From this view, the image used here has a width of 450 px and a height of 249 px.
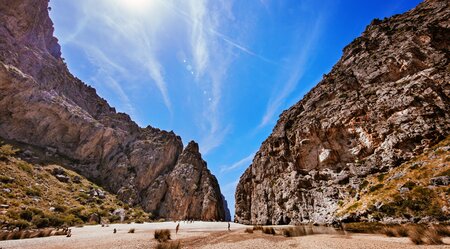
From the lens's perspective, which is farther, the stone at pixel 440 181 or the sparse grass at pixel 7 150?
the sparse grass at pixel 7 150

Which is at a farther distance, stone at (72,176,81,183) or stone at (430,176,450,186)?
stone at (72,176,81,183)

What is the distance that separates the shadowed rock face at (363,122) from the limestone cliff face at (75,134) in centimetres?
3707

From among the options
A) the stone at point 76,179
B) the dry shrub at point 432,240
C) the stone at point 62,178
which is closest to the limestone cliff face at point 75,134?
the stone at point 76,179

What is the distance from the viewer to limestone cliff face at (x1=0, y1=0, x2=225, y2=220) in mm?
73688

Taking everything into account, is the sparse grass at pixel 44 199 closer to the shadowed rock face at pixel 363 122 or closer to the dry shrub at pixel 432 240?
the shadowed rock face at pixel 363 122

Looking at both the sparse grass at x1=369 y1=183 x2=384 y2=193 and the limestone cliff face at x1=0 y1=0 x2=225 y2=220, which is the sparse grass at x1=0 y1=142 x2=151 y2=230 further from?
the sparse grass at x1=369 y1=183 x2=384 y2=193

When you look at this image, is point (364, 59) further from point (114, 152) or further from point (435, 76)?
point (114, 152)

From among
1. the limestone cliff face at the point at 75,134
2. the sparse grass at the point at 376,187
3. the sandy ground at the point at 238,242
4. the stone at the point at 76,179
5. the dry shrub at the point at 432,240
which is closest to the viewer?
the dry shrub at the point at 432,240

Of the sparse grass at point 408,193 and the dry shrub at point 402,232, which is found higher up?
the sparse grass at point 408,193

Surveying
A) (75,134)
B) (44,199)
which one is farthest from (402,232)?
(75,134)

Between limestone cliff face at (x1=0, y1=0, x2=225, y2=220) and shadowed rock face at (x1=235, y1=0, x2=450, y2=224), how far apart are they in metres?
37.1

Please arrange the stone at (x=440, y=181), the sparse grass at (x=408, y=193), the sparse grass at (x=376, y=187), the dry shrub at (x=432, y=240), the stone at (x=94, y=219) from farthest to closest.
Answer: the stone at (x=94, y=219), the sparse grass at (x=376, y=187), the stone at (x=440, y=181), the sparse grass at (x=408, y=193), the dry shrub at (x=432, y=240)

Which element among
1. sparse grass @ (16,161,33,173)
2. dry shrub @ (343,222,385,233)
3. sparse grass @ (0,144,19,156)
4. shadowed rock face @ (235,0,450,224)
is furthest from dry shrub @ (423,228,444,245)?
sparse grass @ (0,144,19,156)

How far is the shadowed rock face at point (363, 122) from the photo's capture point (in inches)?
1412
